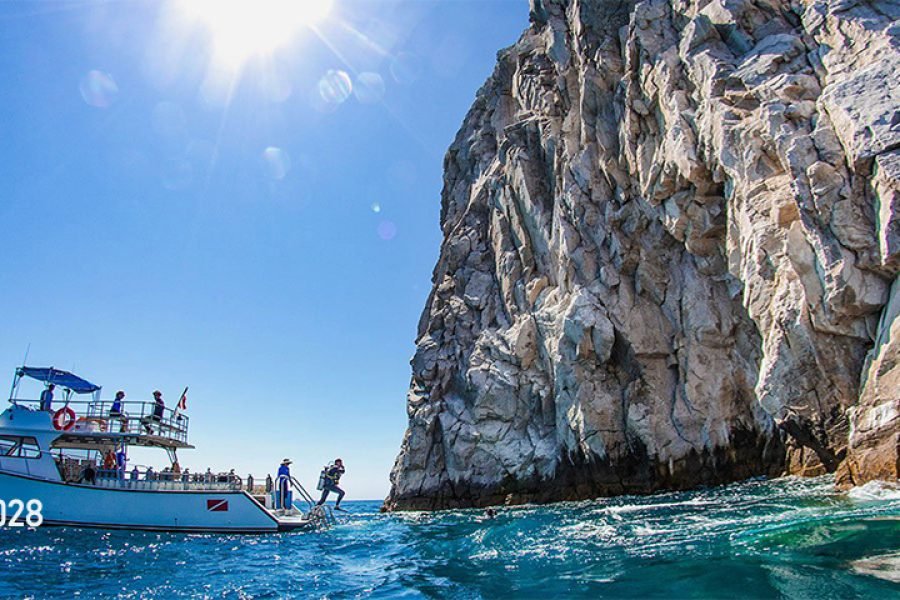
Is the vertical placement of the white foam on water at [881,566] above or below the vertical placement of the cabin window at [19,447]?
below

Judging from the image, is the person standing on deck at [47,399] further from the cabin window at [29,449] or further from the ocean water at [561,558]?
the ocean water at [561,558]

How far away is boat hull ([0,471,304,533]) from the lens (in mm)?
21953

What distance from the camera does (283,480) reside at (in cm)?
2667

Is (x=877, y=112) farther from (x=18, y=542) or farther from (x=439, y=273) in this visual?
(x=439, y=273)

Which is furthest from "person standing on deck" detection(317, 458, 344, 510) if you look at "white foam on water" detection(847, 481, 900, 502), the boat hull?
"white foam on water" detection(847, 481, 900, 502)

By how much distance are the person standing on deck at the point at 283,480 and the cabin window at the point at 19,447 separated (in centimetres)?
995

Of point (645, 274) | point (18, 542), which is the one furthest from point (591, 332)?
point (18, 542)

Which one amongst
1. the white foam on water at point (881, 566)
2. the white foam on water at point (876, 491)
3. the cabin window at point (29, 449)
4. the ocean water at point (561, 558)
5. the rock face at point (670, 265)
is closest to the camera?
the white foam on water at point (881, 566)

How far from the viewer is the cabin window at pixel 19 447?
22.9 metres

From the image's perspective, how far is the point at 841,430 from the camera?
1838 centimetres

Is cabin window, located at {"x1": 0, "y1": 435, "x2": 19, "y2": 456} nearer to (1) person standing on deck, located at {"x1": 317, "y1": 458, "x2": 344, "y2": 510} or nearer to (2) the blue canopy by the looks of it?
(2) the blue canopy

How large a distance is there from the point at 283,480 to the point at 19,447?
11.0m

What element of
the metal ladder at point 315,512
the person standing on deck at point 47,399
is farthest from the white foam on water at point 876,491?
the person standing on deck at point 47,399

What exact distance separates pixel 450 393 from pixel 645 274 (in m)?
18.1
